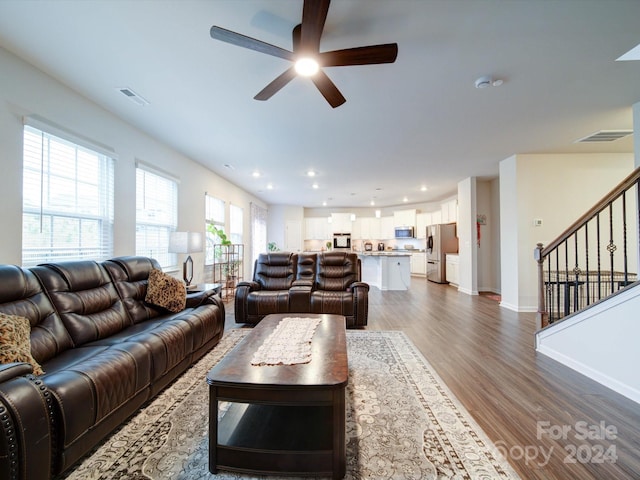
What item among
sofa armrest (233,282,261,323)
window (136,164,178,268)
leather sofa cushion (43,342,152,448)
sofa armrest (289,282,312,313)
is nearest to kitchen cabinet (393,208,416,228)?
sofa armrest (289,282,312,313)


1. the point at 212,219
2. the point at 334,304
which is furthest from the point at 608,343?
the point at 212,219

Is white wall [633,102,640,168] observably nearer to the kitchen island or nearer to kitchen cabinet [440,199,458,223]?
the kitchen island

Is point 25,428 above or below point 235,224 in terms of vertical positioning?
below

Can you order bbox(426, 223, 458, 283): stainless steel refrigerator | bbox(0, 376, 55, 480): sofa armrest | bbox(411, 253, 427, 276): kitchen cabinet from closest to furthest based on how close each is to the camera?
bbox(0, 376, 55, 480): sofa armrest
bbox(426, 223, 458, 283): stainless steel refrigerator
bbox(411, 253, 427, 276): kitchen cabinet

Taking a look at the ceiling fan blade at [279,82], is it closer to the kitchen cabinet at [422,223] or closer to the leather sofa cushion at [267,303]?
the leather sofa cushion at [267,303]

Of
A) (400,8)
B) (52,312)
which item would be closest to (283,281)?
(52,312)

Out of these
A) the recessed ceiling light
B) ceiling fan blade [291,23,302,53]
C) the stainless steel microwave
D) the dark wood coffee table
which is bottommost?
the dark wood coffee table

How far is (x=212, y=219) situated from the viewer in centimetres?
572

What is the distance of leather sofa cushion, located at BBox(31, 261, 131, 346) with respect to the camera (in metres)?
2.00

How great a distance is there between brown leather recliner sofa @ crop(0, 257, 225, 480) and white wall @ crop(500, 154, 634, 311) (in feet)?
16.4

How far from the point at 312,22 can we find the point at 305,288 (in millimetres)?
3114

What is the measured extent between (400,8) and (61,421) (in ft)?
9.72

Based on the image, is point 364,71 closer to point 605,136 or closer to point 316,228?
point 605,136

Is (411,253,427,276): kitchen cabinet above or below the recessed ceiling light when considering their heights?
below
